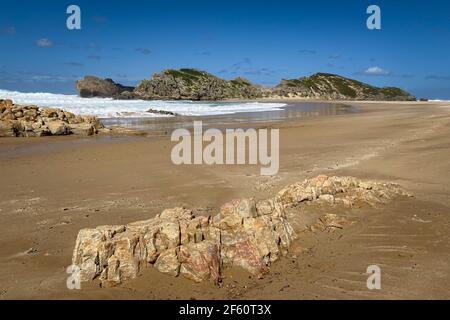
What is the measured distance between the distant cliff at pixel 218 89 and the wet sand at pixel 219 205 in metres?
103

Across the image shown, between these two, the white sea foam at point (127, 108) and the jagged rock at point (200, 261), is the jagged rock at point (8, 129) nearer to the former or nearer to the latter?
the white sea foam at point (127, 108)

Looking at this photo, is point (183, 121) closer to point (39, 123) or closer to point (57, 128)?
point (57, 128)

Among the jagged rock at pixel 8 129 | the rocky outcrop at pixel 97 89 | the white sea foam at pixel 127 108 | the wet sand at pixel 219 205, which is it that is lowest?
the wet sand at pixel 219 205

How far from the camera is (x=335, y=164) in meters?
11.2

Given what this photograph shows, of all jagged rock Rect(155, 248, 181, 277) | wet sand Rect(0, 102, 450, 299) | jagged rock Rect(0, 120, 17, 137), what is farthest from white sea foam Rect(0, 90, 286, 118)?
jagged rock Rect(155, 248, 181, 277)

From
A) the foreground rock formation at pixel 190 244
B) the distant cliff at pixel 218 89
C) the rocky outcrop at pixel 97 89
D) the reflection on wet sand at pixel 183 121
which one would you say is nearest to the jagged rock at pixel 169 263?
the foreground rock formation at pixel 190 244

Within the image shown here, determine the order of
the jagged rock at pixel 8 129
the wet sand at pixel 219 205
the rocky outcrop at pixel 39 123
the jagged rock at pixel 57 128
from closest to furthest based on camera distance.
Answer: the wet sand at pixel 219 205 → the jagged rock at pixel 8 129 → the rocky outcrop at pixel 39 123 → the jagged rock at pixel 57 128

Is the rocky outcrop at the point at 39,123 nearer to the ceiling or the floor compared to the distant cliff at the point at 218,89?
nearer to the floor

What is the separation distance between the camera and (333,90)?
145 metres

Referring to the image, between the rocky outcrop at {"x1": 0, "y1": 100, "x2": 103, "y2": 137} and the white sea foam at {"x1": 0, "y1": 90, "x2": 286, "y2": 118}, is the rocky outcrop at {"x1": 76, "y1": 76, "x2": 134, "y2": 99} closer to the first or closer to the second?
the white sea foam at {"x1": 0, "y1": 90, "x2": 286, "y2": 118}

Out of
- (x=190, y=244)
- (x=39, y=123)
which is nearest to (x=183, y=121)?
(x=39, y=123)

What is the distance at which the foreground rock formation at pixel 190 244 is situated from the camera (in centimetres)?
430

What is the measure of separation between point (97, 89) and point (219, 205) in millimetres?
121133

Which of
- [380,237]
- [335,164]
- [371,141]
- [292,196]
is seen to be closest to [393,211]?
[380,237]
